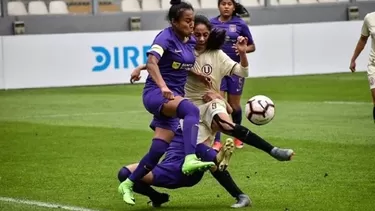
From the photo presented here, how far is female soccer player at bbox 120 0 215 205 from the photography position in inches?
392

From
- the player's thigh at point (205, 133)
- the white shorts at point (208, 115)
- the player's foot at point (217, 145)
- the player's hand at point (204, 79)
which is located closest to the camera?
the player's thigh at point (205, 133)

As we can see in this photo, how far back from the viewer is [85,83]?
27656 millimetres

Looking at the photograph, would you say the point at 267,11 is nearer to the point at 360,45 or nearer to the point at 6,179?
the point at 360,45

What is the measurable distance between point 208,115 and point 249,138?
82cm

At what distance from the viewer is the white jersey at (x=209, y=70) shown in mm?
11172

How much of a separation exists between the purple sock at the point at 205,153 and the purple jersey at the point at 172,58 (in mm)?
540

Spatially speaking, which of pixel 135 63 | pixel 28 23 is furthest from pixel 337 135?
pixel 28 23

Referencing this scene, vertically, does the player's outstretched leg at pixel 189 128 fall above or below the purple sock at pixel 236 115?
above

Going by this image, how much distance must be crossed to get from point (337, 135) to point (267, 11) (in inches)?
641

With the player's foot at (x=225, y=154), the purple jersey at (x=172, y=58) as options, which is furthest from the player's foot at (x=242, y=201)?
the purple jersey at (x=172, y=58)

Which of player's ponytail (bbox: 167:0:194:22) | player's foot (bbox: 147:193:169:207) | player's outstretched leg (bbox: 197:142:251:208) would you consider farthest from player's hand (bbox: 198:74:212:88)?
player's foot (bbox: 147:193:169:207)

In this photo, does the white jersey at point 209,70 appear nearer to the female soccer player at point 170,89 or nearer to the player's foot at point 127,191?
the female soccer player at point 170,89

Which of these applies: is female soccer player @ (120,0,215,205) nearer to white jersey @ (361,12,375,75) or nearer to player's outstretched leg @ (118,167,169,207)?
player's outstretched leg @ (118,167,169,207)

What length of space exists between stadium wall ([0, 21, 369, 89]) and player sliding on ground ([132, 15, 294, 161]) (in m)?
15.7
